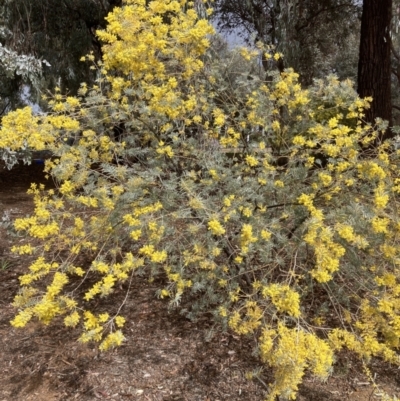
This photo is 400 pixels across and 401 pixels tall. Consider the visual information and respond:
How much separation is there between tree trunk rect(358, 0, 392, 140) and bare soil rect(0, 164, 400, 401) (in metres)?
3.79

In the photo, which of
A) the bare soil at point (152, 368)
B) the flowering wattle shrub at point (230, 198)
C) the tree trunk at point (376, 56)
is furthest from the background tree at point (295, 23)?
the bare soil at point (152, 368)

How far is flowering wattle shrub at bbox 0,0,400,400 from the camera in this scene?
233 centimetres

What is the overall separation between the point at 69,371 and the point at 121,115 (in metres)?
1.59

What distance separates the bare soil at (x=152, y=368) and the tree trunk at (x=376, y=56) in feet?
12.5

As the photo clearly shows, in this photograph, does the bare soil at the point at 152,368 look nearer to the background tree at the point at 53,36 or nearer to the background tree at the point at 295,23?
the background tree at the point at 295,23

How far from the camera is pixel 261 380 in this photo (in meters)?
2.53

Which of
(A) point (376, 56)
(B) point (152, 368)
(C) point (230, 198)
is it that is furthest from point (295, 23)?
(B) point (152, 368)

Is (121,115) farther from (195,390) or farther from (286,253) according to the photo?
(195,390)

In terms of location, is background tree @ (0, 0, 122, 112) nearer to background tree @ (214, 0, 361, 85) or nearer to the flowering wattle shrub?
background tree @ (214, 0, 361, 85)

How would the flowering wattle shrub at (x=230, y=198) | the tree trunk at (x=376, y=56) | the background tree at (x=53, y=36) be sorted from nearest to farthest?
the flowering wattle shrub at (x=230, y=198), the tree trunk at (x=376, y=56), the background tree at (x=53, y=36)

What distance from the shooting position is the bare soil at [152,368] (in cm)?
260

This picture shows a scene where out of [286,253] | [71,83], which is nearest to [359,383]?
[286,253]

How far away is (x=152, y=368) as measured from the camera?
2.78 m

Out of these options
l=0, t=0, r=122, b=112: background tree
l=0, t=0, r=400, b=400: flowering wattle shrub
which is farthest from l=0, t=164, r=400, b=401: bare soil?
l=0, t=0, r=122, b=112: background tree
